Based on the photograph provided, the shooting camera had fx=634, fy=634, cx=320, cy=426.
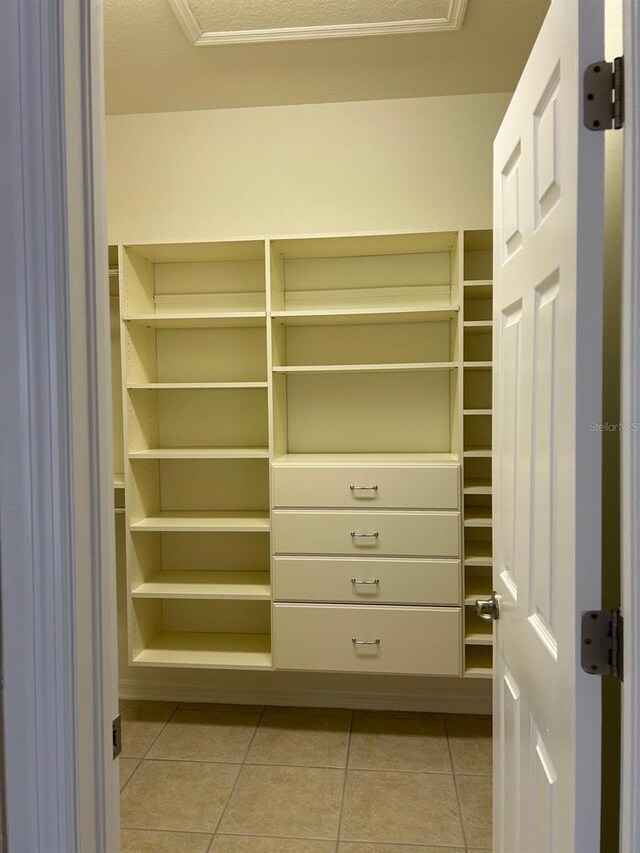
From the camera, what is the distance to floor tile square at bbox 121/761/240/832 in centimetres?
225

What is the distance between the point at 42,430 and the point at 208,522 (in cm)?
216

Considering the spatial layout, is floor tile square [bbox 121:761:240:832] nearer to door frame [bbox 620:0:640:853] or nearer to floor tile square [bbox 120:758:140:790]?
floor tile square [bbox 120:758:140:790]

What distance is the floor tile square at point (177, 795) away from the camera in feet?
7.37

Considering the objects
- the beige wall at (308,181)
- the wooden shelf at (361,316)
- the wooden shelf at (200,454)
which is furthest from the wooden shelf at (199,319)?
the wooden shelf at (200,454)

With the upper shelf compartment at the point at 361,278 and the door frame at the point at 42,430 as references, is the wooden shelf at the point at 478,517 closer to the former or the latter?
the upper shelf compartment at the point at 361,278

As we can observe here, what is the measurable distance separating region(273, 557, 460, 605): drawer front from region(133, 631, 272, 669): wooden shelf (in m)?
0.37

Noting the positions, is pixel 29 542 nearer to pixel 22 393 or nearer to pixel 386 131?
pixel 22 393

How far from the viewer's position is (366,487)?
106 inches

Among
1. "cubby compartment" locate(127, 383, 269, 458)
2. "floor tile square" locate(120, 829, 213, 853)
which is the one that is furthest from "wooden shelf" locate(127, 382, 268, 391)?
"floor tile square" locate(120, 829, 213, 853)

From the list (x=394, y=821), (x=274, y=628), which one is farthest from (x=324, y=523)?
(x=394, y=821)

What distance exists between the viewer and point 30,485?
815 mm

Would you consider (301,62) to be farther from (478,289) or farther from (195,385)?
(195,385)

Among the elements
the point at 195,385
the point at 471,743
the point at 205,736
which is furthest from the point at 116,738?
the point at 471,743

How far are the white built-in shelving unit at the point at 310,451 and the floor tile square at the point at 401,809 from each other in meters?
0.41
